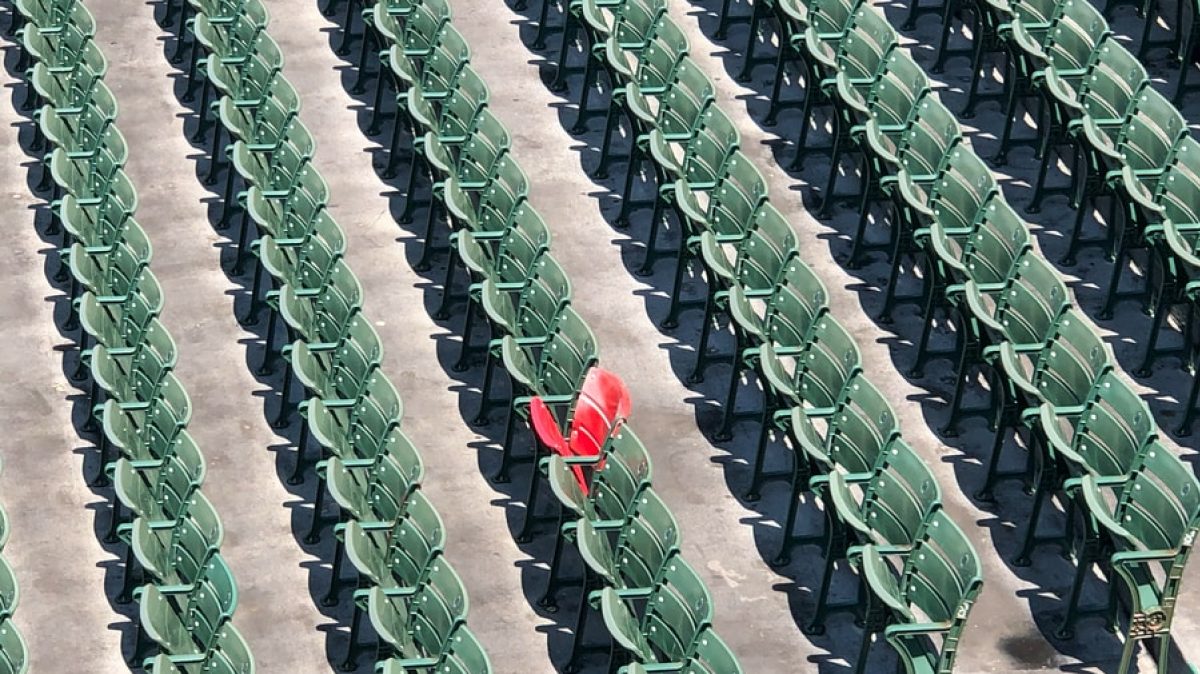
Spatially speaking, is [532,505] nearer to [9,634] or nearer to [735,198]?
[735,198]

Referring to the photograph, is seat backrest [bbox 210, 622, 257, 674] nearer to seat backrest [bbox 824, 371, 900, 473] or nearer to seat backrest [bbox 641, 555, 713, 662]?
seat backrest [bbox 641, 555, 713, 662]

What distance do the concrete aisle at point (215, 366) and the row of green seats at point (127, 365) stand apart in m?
0.31

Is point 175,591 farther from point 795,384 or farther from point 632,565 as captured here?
point 795,384

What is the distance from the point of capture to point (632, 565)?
1243cm

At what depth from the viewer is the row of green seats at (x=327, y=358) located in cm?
1223

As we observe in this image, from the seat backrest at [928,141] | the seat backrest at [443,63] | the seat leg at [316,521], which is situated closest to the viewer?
the seat leg at [316,521]

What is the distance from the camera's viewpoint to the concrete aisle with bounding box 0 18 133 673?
42.7 ft

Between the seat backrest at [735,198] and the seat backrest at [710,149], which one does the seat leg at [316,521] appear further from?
the seat backrest at [710,149]

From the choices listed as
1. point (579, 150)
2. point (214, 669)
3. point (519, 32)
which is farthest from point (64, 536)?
point (519, 32)

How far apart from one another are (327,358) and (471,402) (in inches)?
35.2

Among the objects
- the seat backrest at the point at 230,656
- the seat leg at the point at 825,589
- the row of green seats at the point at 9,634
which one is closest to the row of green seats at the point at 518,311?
the seat leg at the point at 825,589

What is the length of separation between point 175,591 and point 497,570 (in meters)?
1.63

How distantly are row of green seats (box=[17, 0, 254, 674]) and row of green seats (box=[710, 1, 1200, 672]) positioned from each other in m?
3.71

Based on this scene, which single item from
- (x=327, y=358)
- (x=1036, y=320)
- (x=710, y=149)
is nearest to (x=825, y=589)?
(x=1036, y=320)
